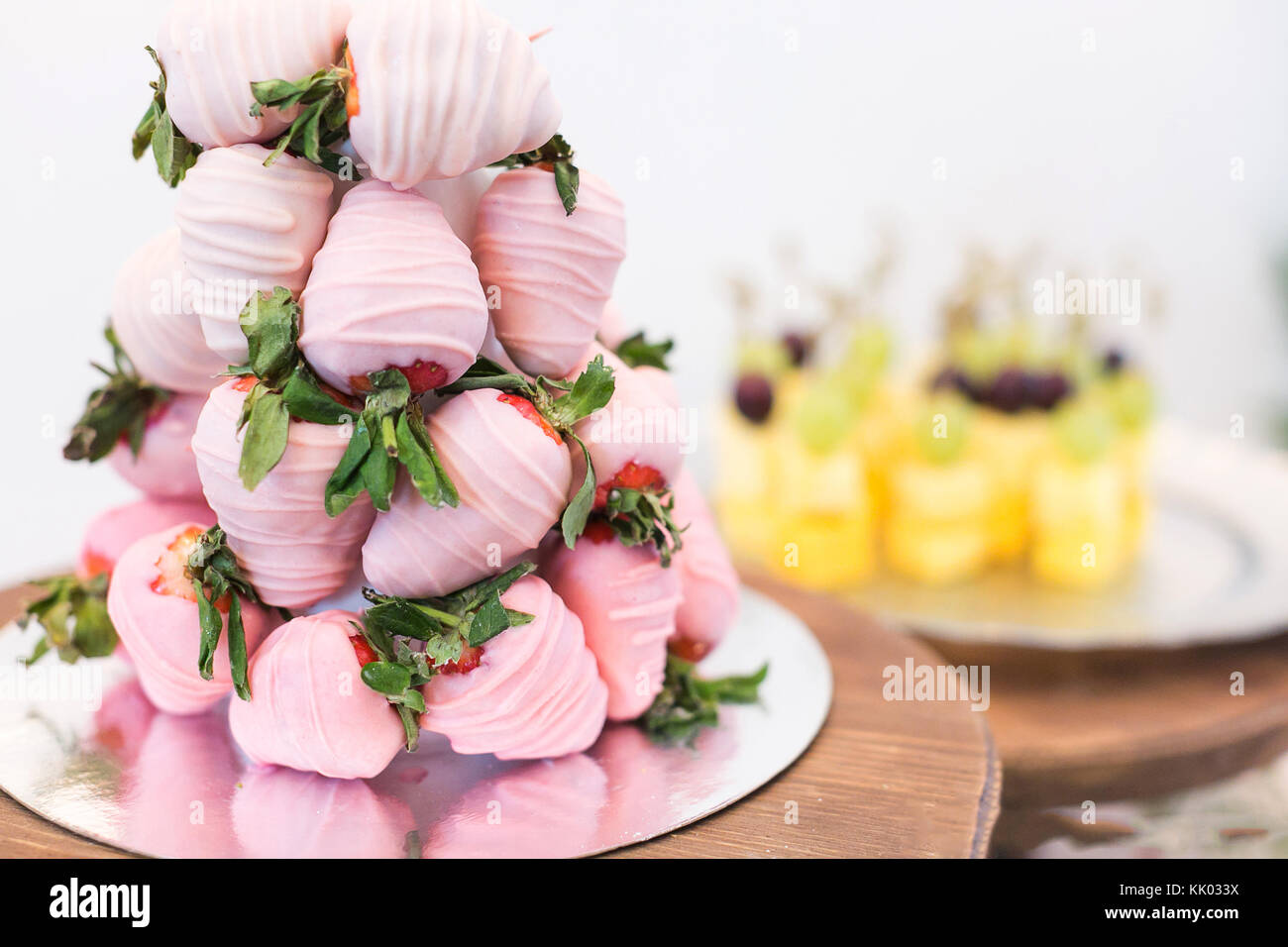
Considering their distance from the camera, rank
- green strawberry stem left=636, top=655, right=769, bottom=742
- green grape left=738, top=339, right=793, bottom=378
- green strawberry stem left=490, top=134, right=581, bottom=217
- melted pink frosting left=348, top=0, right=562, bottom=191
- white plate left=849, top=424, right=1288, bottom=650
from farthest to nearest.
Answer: green grape left=738, top=339, right=793, bottom=378 < white plate left=849, top=424, right=1288, bottom=650 < green strawberry stem left=636, top=655, right=769, bottom=742 < green strawberry stem left=490, top=134, right=581, bottom=217 < melted pink frosting left=348, top=0, right=562, bottom=191

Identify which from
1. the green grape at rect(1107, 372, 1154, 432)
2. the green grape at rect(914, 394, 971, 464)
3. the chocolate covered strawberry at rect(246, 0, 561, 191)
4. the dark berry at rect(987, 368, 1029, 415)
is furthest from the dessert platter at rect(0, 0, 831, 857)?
the green grape at rect(1107, 372, 1154, 432)

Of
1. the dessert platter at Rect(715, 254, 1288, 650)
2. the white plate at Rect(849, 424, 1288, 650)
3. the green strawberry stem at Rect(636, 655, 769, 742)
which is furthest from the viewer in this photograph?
the dessert platter at Rect(715, 254, 1288, 650)

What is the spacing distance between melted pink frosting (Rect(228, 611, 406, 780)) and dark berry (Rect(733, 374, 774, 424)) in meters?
1.39

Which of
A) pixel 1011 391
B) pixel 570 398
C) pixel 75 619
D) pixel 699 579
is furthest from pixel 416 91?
pixel 1011 391

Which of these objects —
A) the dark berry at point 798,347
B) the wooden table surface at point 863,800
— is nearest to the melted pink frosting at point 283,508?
the wooden table surface at point 863,800

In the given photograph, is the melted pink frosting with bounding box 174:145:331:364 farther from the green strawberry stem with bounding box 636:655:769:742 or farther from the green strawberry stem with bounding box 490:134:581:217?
the green strawberry stem with bounding box 636:655:769:742

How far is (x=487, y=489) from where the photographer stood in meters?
0.78

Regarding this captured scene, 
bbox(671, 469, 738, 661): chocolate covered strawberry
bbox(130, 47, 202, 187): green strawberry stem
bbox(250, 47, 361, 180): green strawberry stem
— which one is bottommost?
bbox(671, 469, 738, 661): chocolate covered strawberry

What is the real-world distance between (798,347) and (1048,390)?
50 centimetres

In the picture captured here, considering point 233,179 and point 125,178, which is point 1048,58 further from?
point 233,179

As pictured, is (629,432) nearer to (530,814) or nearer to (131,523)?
(530,814)

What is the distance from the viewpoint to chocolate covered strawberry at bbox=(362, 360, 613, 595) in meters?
0.78

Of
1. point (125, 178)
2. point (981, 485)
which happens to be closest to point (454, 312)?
point (981, 485)

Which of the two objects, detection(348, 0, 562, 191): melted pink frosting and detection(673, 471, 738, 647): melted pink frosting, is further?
detection(673, 471, 738, 647): melted pink frosting
